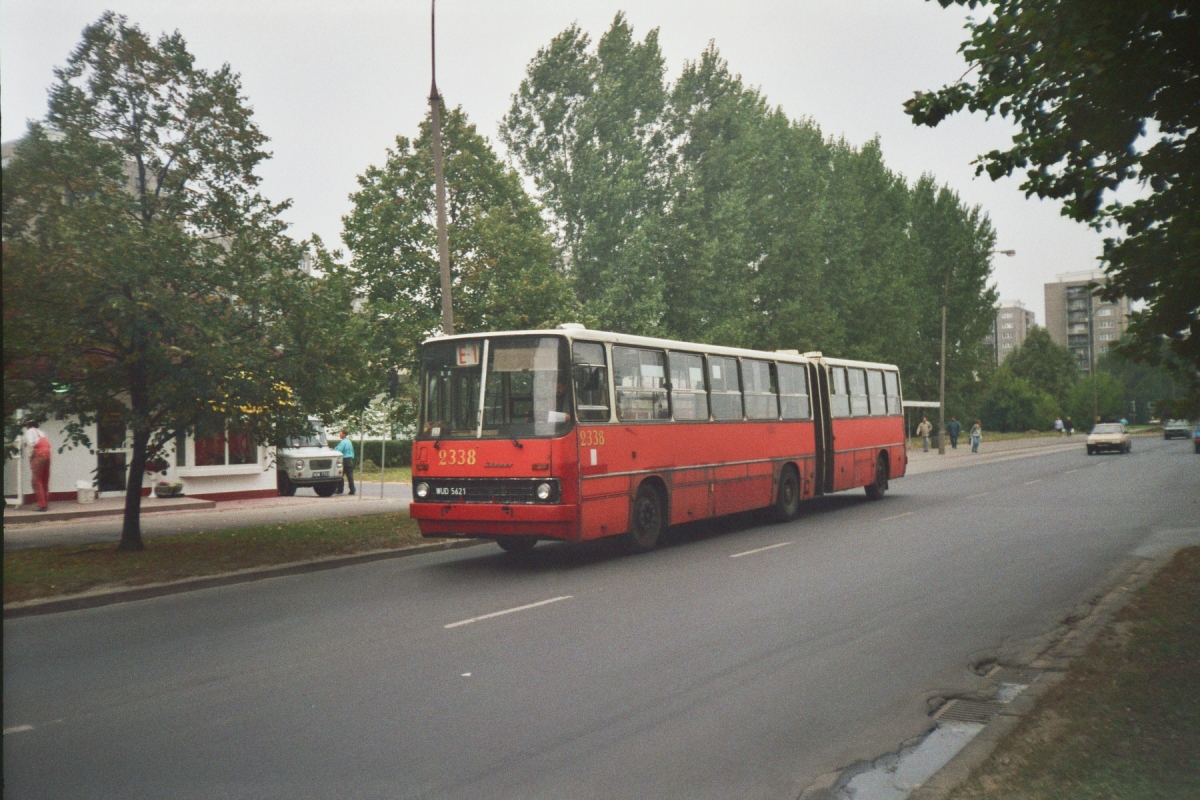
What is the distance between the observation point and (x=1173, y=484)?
83.2 feet

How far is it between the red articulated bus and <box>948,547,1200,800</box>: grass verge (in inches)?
262

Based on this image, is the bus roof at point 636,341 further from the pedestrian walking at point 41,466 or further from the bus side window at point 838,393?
the pedestrian walking at point 41,466

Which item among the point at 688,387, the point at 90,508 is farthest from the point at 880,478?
the point at 90,508

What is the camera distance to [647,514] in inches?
567

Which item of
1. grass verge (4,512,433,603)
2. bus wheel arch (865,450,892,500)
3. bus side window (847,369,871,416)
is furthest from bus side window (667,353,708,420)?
bus wheel arch (865,450,892,500)

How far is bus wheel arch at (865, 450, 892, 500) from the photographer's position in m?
23.2

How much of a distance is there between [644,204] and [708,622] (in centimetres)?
3715

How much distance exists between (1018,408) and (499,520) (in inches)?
3521

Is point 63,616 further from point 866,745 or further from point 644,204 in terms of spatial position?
point 644,204

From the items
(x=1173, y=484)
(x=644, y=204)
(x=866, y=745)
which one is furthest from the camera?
(x=644, y=204)

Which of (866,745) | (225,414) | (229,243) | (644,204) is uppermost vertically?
(644,204)

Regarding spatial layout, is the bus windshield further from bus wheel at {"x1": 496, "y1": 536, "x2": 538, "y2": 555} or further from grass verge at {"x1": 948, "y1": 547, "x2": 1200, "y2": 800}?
grass verge at {"x1": 948, "y1": 547, "x2": 1200, "y2": 800}

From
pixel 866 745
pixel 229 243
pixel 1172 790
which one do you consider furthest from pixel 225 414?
pixel 1172 790

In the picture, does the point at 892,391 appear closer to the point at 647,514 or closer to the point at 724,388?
the point at 724,388
